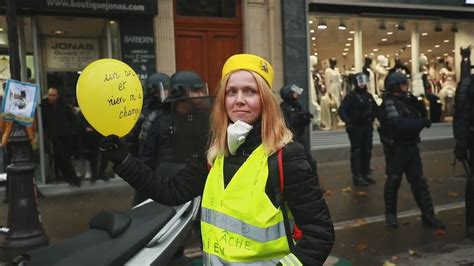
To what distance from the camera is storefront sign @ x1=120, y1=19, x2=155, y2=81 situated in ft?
35.2

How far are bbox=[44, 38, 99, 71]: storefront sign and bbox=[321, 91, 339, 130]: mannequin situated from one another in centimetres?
577

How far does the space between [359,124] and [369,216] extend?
9.31 ft

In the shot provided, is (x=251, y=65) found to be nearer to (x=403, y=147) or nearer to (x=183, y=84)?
(x=183, y=84)

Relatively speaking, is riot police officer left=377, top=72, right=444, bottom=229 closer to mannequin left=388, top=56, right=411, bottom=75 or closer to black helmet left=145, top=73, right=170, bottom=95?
black helmet left=145, top=73, right=170, bottom=95

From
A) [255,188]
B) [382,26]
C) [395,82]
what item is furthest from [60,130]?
[382,26]

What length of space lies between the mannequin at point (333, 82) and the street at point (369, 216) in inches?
88.6

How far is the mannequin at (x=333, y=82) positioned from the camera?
13.4 meters

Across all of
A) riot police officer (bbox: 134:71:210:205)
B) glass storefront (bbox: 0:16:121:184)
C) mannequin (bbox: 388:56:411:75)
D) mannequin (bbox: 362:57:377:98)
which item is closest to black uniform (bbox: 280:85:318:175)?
riot police officer (bbox: 134:71:210:205)

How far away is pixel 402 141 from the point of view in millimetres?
6570

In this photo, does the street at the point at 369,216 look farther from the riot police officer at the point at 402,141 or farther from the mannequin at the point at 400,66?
the mannequin at the point at 400,66

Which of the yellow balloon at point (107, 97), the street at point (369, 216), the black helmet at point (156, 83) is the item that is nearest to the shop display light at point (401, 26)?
the street at point (369, 216)

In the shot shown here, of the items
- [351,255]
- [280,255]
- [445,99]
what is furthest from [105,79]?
[445,99]

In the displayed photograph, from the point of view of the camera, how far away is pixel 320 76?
13383mm

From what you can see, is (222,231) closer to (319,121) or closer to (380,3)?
(319,121)
